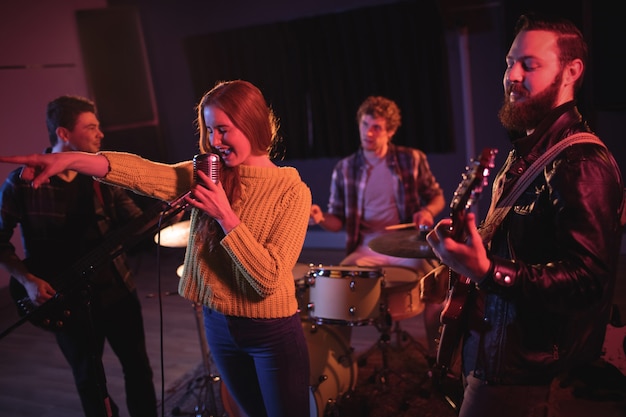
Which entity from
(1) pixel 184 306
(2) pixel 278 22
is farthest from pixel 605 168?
(2) pixel 278 22

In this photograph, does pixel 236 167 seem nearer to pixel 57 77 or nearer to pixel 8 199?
pixel 8 199

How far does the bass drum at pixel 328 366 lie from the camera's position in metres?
2.79

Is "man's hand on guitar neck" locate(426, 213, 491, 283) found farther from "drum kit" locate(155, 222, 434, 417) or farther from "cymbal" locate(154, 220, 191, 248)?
"cymbal" locate(154, 220, 191, 248)

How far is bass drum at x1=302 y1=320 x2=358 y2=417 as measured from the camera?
9.14 feet

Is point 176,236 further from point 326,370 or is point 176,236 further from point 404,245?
point 404,245

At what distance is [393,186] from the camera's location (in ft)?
12.5

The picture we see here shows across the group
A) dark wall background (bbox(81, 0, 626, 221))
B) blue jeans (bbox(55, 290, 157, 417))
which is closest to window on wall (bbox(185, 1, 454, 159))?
dark wall background (bbox(81, 0, 626, 221))

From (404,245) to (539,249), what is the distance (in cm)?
152

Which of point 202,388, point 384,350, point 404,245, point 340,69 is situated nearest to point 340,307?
point 404,245

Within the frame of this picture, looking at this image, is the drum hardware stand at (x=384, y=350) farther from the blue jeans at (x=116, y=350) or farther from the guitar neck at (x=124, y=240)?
the guitar neck at (x=124, y=240)

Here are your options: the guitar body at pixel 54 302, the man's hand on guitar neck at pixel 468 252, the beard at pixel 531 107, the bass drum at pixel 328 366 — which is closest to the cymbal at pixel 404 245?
the bass drum at pixel 328 366

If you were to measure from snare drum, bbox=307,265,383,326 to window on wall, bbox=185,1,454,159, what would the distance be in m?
3.17

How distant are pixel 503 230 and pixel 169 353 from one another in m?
3.20

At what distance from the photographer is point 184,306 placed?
4.99m
